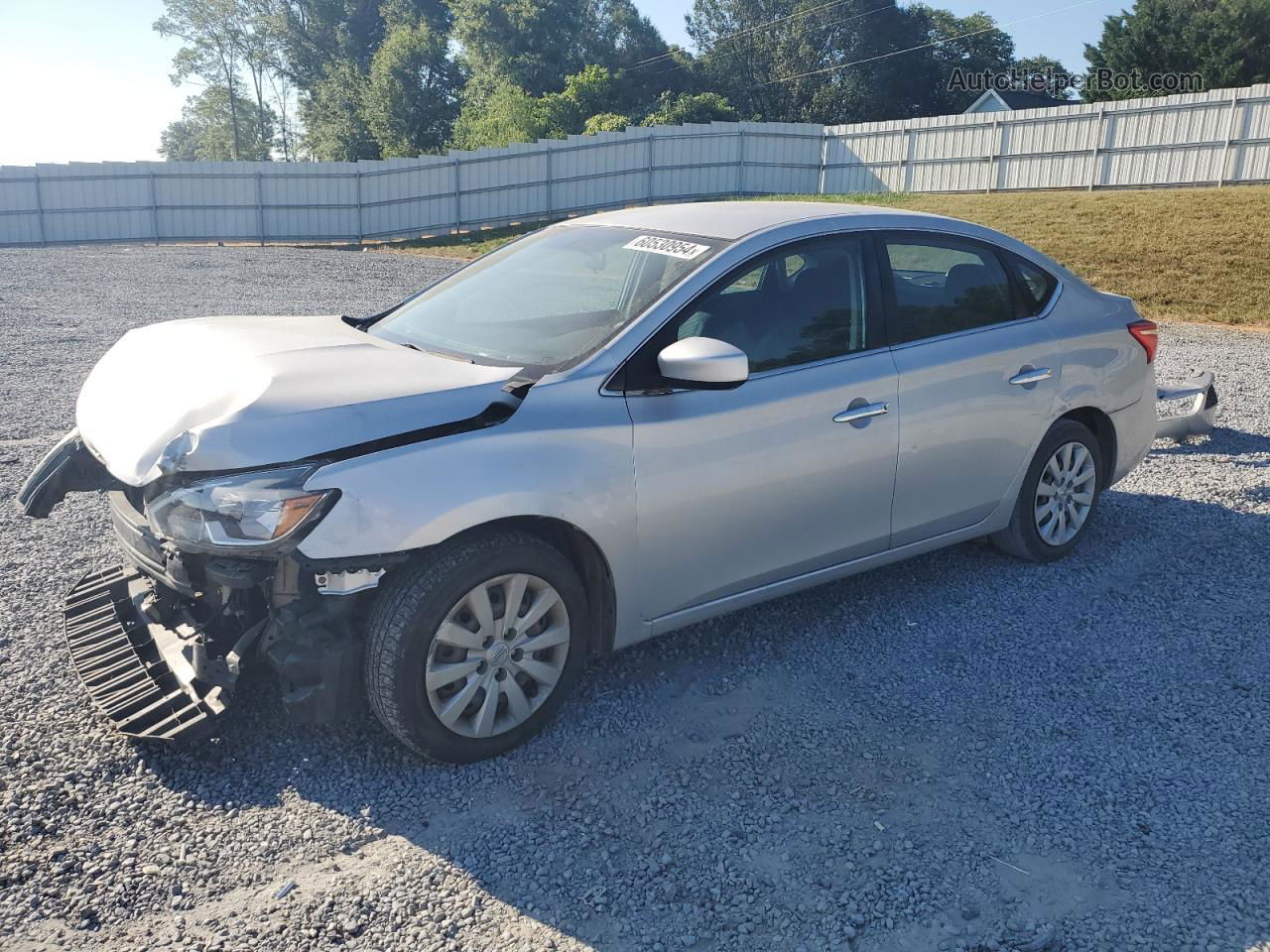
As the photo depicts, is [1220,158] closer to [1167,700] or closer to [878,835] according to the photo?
[1167,700]

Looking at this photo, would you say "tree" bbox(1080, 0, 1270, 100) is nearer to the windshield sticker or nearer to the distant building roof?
the distant building roof

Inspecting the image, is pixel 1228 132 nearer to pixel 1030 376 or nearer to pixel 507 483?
pixel 1030 376

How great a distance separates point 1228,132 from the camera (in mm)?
21766

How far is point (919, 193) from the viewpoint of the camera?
26172mm

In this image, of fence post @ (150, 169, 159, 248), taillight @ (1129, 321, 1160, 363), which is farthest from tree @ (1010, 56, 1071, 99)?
taillight @ (1129, 321, 1160, 363)

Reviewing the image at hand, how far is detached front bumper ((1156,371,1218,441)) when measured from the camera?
763 cm

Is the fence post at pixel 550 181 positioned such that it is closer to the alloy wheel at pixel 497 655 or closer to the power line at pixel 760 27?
Result: the alloy wheel at pixel 497 655

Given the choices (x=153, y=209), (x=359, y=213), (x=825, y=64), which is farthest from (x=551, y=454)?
(x=825, y=64)

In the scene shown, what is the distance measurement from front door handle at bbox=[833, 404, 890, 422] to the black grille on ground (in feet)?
8.45

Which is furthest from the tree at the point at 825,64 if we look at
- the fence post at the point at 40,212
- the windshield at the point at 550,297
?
the windshield at the point at 550,297

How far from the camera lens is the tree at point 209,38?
2413 inches

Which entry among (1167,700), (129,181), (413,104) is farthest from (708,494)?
(413,104)

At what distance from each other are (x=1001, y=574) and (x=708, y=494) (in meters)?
2.19

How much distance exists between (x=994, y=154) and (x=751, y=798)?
2482cm
